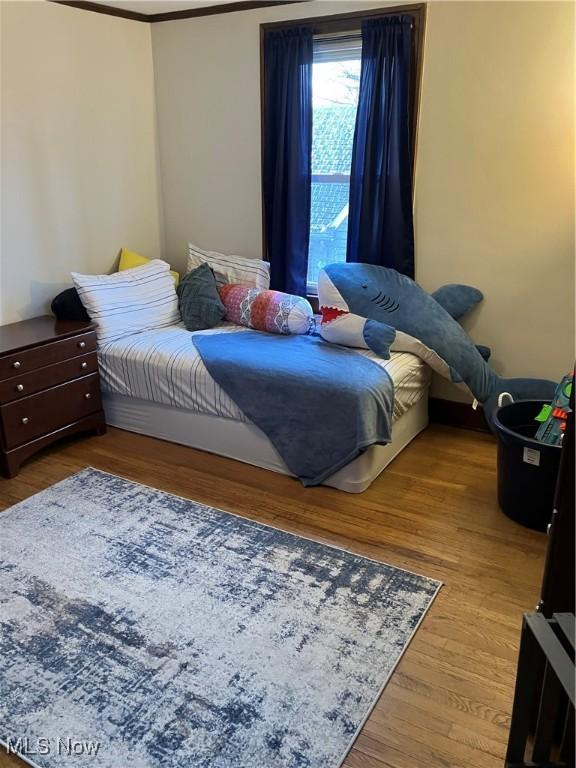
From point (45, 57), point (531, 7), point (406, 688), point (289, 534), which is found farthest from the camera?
point (45, 57)

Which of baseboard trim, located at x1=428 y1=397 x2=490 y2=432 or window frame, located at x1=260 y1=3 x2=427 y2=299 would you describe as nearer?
window frame, located at x1=260 y1=3 x2=427 y2=299

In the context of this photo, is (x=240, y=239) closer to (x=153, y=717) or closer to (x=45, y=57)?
(x=45, y=57)

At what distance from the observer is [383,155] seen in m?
3.33

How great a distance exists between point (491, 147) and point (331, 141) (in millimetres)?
965

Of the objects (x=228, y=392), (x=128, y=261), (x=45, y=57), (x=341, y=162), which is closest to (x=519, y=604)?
(x=228, y=392)

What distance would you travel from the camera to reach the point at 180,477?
2.99 metres

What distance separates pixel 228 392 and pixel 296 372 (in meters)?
0.39

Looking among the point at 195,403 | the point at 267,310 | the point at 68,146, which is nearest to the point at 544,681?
the point at 195,403

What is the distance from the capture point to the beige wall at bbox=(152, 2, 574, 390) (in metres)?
2.92

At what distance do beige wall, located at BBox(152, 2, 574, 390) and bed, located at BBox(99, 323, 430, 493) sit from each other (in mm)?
632

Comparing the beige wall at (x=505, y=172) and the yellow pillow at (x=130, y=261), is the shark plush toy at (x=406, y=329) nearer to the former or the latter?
the beige wall at (x=505, y=172)

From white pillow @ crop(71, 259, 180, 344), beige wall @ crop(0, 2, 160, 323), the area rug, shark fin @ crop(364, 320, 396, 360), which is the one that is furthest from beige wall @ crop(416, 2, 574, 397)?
beige wall @ crop(0, 2, 160, 323)

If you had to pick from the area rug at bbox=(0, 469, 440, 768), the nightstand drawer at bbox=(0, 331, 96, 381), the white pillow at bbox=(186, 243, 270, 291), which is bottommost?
the area rug at bbox=(0, 469, 440, 768)

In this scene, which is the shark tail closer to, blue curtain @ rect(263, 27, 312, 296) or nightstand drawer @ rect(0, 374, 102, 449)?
blue curtain @ rect(263, 27, 312, 296)
